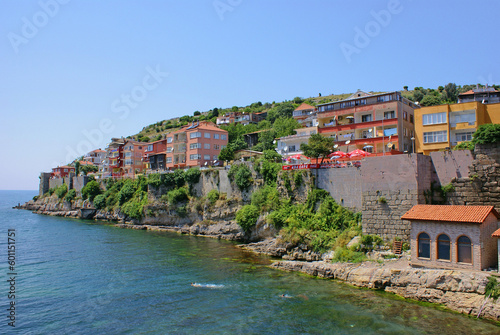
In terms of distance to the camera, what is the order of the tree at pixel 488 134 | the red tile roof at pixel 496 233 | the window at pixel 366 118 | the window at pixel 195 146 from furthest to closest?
the window at pixel 195 146
the window at pixel 366 118
the tree at pixel 488 134
the red tile roof at pixel 496 233

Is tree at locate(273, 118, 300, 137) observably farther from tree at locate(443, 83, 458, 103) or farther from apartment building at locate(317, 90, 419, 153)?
tree at locate(443, 83, 458, 103)

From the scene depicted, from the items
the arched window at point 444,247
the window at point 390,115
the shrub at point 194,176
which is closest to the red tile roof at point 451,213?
the arched window at point 444,247

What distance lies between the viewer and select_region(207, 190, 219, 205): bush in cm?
4767

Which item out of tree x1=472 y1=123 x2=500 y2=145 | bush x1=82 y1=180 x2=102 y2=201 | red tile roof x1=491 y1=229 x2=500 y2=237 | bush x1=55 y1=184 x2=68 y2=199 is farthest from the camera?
bush x1=55 y1=184 x2=68 y2=199

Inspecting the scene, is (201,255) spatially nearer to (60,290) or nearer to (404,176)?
(60,290)

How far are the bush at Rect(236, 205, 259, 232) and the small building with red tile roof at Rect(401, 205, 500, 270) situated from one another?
764 inches

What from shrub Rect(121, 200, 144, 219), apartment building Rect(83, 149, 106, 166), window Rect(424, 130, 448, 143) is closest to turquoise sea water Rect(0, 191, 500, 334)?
window Rect(424, 130, 448, 143)

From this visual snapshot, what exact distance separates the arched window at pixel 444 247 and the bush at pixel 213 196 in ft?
100

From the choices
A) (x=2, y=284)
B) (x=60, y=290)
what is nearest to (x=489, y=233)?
(x=60, y=290)

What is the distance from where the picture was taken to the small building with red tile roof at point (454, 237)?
2077 cm

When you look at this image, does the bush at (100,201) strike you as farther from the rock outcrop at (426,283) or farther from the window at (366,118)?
the rock outcrop at (426,283)

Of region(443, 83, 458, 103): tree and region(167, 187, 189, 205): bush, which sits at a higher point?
region(443, 83, 458, 103): tree

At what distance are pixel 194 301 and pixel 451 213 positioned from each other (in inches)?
670

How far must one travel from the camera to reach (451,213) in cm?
2222
